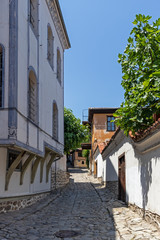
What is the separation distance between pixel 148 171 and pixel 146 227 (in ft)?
4.21

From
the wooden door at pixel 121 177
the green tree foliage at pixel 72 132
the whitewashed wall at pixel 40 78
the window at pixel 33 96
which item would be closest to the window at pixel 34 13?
the whitewashed wall at pixel 40 78

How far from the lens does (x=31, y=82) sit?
9.98 metres

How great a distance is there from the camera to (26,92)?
843 centimetres

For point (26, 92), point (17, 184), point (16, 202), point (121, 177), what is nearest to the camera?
point (26, 92)

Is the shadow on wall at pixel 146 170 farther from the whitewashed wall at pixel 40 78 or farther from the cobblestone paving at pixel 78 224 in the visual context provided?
the whitewashed wall at pixel 40 78

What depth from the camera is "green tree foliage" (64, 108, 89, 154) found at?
22472mm

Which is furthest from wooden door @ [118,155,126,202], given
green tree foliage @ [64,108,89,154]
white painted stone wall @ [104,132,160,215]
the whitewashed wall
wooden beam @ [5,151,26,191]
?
green tree foliage @ [64,108,89,154]

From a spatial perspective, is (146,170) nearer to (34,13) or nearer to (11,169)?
(11,169)

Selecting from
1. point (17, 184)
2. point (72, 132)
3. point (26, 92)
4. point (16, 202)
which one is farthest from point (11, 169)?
point (72, 132)

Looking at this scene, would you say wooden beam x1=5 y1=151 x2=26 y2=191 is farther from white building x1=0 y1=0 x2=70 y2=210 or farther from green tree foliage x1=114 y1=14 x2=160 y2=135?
green tree foliage x1=114 y1=14 x2=160 y2=135

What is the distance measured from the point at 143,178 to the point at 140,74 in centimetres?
267

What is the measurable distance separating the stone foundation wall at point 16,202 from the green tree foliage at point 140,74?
3938 millimetres

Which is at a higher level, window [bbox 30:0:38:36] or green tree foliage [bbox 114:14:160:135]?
window [bbox 30:0:38:36]

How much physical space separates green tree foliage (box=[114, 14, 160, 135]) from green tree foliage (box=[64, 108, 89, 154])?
49.5 ft
